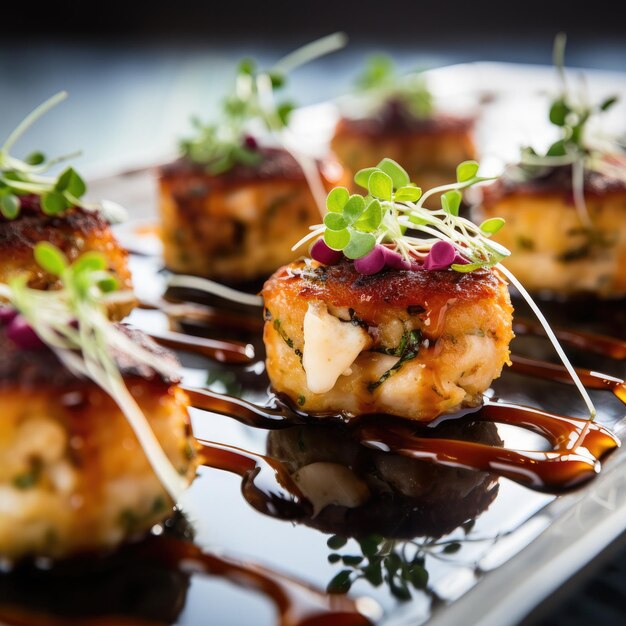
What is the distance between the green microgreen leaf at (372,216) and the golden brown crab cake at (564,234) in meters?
1.69

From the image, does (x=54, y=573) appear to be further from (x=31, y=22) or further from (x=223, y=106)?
(x=31, y=22)

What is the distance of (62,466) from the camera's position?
2938mm

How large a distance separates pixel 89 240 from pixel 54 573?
198cm

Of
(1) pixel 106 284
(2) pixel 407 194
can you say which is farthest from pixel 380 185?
(1) pixel 106 284

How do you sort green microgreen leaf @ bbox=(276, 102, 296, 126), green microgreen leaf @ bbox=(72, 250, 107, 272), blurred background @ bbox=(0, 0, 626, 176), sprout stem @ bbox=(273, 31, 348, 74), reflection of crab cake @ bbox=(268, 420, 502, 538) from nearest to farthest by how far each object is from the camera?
1. green microgreen leaf @ bbox=(72, 250, 107, 272)
2. reflection of crab cake @ bbox=(268, 420, 502, 538)
3. green microgreen leaf @ bbox=(276, 102, 296, 126)
4. sprout stem @ bbox=(273, 31, 348, 74)
5. blurred background @ bbox=(0, 0, 626, 176)

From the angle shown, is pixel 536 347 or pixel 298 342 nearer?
pixel 298 342

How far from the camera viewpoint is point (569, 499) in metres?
3.40

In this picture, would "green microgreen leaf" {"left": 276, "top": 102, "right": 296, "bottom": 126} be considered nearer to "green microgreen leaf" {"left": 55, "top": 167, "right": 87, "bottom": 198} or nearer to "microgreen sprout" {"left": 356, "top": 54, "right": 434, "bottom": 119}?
"microgreen sprout" {"left": 356, "top": 54, "right": 434, "bottom": 119}

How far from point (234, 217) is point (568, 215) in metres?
1.90

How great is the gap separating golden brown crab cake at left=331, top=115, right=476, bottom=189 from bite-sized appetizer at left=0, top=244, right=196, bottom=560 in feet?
13.5

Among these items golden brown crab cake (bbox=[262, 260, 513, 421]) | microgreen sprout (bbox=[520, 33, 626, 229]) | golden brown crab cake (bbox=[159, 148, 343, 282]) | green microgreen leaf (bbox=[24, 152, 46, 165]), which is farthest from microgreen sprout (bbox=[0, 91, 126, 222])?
microgreen sprout (bbox=[520, 33, 626, 229])

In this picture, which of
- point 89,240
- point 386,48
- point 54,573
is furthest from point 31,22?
point 54,573

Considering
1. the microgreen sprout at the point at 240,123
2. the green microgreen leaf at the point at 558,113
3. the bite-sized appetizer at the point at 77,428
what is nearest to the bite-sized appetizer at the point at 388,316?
the bite-sized appetizer at the point at 77,428

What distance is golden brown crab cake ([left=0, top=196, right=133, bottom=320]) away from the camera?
4.34m
